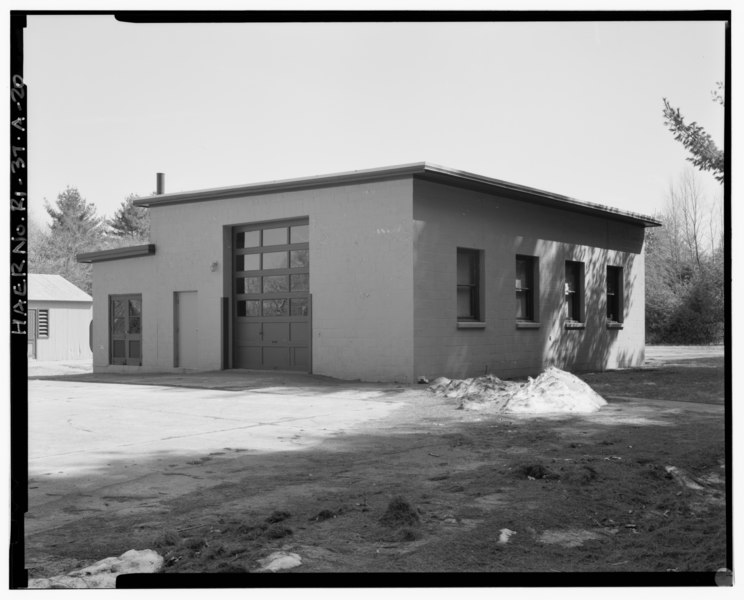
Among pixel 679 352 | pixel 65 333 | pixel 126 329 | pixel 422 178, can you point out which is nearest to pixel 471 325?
pixel 422 178

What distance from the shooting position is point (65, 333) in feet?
101

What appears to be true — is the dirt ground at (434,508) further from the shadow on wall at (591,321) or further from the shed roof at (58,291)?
the shed roof at (58,291)

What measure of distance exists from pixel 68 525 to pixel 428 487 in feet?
8.19

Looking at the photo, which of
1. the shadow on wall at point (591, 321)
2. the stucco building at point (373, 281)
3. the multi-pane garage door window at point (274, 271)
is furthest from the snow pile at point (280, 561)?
the shadow on wall at point (591, 321)

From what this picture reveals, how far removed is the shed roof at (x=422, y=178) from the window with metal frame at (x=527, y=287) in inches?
55.1

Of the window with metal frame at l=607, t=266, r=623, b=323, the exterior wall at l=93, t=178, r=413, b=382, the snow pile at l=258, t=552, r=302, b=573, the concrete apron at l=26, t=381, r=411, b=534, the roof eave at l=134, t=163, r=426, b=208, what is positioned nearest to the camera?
the snow pile at l=258, t=552, r=302, b=573

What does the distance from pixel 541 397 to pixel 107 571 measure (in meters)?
8.13

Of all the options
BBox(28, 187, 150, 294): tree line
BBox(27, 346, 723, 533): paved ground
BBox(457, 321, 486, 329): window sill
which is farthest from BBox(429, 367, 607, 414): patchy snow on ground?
BBox(28, 187, 150, 294): tree line

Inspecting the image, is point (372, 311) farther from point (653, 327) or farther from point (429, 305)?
point (653, 327)

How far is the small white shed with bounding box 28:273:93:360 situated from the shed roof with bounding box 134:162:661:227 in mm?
11301

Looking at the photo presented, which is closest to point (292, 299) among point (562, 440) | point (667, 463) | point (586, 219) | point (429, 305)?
point (429, 305)

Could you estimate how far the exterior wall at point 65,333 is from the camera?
30203mm

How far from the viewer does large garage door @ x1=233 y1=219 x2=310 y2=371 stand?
17.3 metres

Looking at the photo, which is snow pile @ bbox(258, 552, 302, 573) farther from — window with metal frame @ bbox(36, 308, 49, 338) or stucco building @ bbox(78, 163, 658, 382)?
window with metal frame @ bbox(36, 308, 49, 338)
